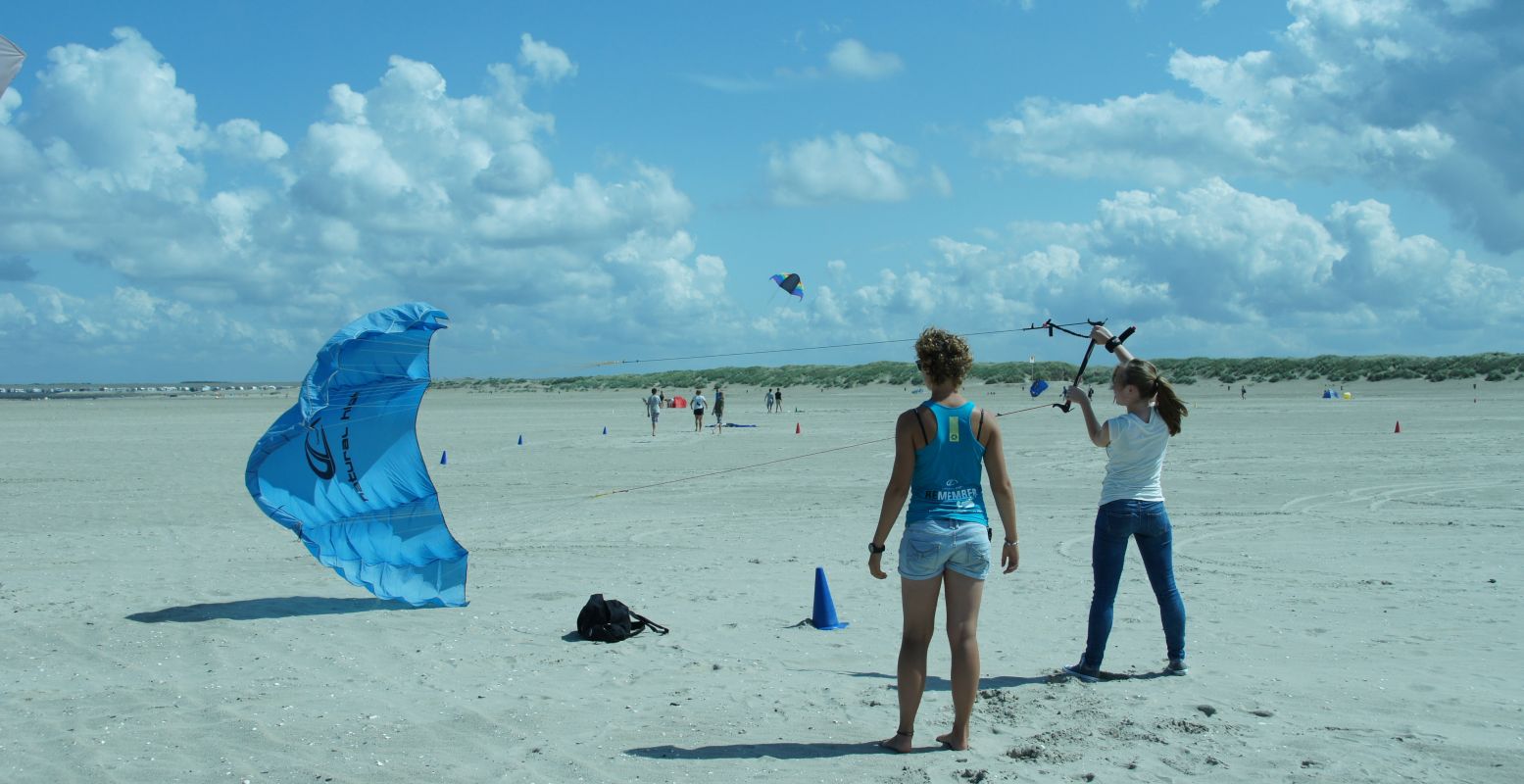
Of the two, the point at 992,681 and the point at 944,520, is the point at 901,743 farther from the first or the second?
the point at 992,681

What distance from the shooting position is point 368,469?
8.07 meters

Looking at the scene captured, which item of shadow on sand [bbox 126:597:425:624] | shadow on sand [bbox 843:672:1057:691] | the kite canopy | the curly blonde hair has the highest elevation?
the kite canopy

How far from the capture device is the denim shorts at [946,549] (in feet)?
15.3

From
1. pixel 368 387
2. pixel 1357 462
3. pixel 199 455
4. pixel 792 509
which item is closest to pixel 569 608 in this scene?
pixel 368 387

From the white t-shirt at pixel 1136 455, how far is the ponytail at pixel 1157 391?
0.04 m

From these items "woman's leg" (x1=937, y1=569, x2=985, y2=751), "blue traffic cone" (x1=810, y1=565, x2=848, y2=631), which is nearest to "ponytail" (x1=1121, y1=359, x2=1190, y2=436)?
"woman's leg" (x1=937, y1=569, x2=985, y2=751)

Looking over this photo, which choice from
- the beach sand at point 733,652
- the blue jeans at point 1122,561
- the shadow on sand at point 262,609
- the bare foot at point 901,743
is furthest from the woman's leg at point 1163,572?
the shadow on sand at point 262,609

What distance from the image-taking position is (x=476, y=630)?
24.2 feet

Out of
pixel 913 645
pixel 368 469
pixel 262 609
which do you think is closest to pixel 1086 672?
pixel 913 645

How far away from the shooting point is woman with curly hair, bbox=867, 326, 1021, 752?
469cm

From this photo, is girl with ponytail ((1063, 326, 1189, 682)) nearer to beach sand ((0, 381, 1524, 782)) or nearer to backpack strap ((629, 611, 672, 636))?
beach sand ((0, 381, 1524, 782))

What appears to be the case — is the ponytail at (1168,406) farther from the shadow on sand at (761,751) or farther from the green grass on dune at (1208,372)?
the green grass on dune at (1208,372)

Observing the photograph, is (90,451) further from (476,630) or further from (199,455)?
(476,630)

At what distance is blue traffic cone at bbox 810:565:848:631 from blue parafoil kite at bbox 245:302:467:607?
265 centimetres
